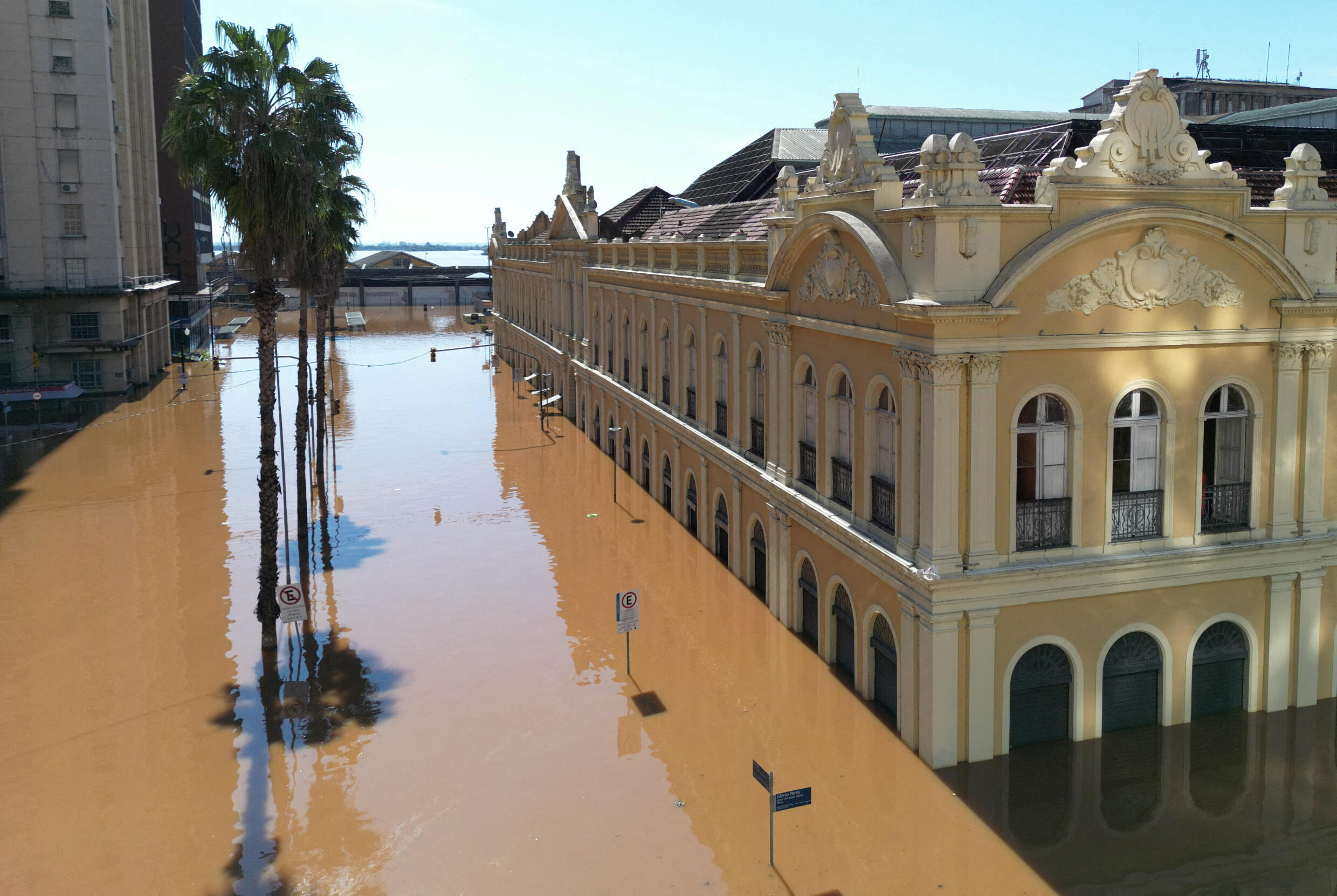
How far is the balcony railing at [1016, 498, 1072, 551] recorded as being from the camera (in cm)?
1769

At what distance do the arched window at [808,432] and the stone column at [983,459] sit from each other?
5.40m

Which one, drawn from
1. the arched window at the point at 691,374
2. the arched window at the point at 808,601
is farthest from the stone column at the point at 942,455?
the arched window at the point at 691,374

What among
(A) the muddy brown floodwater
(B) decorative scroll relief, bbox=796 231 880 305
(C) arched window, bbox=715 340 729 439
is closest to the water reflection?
(A) the muddy brown floodwater

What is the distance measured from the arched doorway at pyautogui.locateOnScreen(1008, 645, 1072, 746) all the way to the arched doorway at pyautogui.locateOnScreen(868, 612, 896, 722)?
2.05 m

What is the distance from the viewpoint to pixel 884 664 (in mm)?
19547

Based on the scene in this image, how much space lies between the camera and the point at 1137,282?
17.5 m

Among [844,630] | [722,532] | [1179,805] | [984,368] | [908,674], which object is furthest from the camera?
[722,532]

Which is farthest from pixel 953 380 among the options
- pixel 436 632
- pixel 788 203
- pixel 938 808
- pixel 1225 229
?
pixel 436 632

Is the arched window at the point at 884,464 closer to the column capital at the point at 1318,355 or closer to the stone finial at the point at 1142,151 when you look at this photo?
the stone finial at the point at 1142,151

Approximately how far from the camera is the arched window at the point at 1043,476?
17656mm

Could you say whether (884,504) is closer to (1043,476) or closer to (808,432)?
(1043,476)

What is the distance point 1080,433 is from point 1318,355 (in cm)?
464

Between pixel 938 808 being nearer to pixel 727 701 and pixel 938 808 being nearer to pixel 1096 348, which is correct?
pixel 727 701

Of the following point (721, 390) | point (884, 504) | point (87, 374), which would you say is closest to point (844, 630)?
point (884, 504)
